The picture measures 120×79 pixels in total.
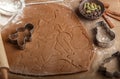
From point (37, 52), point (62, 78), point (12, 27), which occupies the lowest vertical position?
point (62, 78)

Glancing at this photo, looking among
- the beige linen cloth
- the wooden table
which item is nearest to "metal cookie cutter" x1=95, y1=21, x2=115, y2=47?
the wooden table

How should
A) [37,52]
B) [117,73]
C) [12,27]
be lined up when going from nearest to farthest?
[117,73] → [37,52] → [12,27]

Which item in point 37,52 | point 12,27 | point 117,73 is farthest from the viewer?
point 12,27

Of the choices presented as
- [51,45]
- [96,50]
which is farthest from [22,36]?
[96,50]

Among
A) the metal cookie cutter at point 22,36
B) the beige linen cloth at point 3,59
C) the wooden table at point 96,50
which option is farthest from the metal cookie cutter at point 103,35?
the beige linen cloth at point 3,59

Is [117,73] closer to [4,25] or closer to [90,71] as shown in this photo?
[90,71]

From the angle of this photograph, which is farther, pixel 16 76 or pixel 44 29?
pixel 44 29

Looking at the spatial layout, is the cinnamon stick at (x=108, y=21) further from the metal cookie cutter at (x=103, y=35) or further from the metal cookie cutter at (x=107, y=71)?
the metal cookie cutter at (x=107, y=71)

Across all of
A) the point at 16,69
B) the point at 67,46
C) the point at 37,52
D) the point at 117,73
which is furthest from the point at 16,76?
the point at 117,73

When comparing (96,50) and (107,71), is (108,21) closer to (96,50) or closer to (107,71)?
(96,50)
